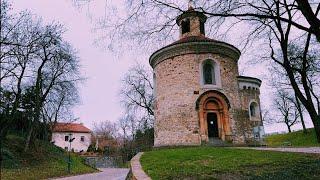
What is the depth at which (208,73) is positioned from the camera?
23.9m

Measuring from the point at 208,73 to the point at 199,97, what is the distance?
2338mm

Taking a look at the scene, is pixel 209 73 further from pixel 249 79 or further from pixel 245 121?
pixel 245 121

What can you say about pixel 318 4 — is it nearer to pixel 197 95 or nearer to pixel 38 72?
pixel 197 95

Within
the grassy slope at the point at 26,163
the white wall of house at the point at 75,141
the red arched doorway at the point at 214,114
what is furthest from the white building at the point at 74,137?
the red arched doorway at the point at 214,114

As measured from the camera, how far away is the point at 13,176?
63.4ft

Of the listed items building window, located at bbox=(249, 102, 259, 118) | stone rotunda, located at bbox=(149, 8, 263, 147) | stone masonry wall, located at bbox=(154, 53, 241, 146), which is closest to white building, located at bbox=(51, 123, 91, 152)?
stone masonry wall, located at bbox=(154, 53, 241, 146)

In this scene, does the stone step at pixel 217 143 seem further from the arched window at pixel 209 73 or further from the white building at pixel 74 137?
the white building at pixel 74 137

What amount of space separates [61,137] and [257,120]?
49921 millimetres

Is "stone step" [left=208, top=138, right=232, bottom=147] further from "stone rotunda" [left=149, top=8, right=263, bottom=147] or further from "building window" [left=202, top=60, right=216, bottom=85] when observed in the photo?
"building window" [left=202, top=60, right=216, bottom=85]

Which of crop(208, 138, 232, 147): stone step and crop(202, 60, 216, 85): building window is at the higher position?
crop(202, 60, 216, 85): building window

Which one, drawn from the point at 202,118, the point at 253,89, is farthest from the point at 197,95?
the point at 253,89

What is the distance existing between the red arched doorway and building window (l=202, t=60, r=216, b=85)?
1078 millimetres

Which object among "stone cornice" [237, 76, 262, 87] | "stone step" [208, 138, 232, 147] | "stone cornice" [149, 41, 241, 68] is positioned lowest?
"stone step" [208, 138, 232, 147]

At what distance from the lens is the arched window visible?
2370cm
